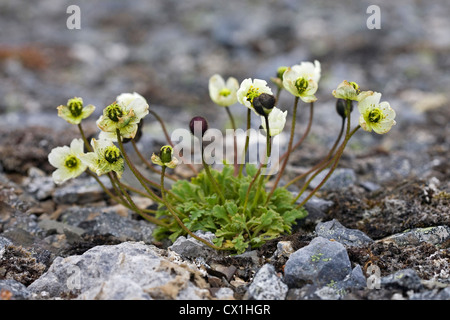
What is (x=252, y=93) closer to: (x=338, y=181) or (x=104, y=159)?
(x=104, y=159)

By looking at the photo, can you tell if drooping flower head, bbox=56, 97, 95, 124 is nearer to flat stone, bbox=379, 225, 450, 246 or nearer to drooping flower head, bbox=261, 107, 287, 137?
drooping flower head, bbox=261, 107, 287, 137

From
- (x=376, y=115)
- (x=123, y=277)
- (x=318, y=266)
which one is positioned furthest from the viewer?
(x=376, y=115)

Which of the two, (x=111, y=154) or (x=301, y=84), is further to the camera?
(x=301, y=84)

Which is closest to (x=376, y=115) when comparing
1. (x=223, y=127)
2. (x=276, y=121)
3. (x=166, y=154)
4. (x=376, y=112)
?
(x=376, y=112)

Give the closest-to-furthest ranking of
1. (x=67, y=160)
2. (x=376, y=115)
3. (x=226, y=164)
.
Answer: (x=376, y=115) < (x=67, y=160) < (x=226, y=164)

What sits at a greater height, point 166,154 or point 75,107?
point 75,107

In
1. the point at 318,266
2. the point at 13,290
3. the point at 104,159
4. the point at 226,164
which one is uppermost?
the point at 104,159

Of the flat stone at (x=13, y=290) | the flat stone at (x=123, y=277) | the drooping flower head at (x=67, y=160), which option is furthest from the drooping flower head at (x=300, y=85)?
the flat stone at (x=13, y=290)

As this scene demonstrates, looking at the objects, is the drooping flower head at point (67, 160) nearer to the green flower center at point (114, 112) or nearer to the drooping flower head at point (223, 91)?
the green flower center at point (114, 112)

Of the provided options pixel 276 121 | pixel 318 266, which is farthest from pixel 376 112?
pixel 318 266
